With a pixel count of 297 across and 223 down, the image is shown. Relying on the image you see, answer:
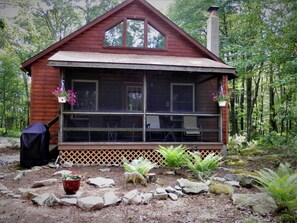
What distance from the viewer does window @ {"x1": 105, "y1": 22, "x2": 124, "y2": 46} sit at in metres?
10.8

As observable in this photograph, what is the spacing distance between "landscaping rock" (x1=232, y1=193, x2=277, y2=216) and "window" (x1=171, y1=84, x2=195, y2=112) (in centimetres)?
690

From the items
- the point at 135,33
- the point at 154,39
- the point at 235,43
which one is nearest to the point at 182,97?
the point at 154,39

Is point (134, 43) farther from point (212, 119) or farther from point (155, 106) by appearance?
point (212, 119)

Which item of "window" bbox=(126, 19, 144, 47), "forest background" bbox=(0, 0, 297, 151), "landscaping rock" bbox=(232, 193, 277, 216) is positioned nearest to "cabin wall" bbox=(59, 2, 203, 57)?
"window" bbox=(126, 19, 144, 47)

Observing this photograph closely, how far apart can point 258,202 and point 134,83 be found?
25.3 ft

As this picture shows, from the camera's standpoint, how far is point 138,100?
1123 centimetres

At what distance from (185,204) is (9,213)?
2.90 m

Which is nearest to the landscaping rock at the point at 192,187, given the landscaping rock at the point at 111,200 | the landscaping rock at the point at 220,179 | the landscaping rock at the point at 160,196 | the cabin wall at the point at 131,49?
the landscaping rock at the point at 160,196

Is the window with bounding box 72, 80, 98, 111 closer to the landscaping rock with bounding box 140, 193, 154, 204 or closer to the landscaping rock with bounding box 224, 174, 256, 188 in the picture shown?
the landscaping rock with bounding box 140, 193, 154, 204

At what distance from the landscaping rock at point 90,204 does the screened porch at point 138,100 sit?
17.3 ft

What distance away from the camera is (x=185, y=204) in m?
4.64

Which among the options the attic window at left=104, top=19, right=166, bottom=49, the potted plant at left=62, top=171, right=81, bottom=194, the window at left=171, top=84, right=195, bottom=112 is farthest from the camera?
the window at left=171, top=84, right=195, bottom=112

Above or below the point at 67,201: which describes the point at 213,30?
above

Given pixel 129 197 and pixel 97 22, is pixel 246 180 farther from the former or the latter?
pixel 97 22
